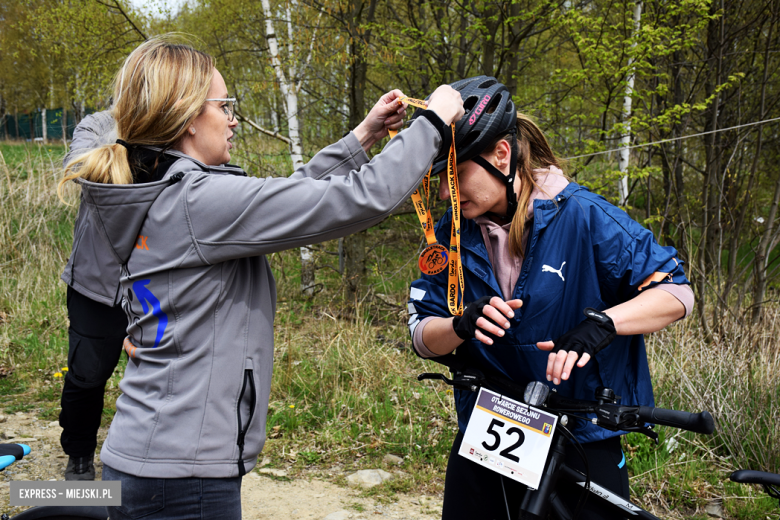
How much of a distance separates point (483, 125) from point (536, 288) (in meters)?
0.59

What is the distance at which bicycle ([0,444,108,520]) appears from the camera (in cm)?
222

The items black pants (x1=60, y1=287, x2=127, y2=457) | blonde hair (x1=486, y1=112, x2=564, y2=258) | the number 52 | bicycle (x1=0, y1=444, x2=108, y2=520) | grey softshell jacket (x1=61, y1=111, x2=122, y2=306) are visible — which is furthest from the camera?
black pants (x1=60, y1=287, x2=127, y2=457)

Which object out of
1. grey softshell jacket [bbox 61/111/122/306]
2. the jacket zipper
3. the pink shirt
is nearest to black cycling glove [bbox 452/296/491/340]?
the pink shirt

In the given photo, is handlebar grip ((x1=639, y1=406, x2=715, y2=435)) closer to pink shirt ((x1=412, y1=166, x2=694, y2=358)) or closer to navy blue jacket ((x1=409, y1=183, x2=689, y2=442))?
navy blue jacket ((x1=409, y1=183, x2=689, y2=442))

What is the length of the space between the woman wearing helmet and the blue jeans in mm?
883

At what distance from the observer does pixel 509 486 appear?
2.14 metres

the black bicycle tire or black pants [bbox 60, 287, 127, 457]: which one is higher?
black pants [bbox 60, 287, 127, 457]

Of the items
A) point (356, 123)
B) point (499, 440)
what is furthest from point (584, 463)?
point (356, 123)

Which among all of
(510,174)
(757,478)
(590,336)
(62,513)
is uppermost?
(510,174)

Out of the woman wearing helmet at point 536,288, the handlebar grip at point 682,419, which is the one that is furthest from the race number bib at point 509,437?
the handlebar grip at point 682,419

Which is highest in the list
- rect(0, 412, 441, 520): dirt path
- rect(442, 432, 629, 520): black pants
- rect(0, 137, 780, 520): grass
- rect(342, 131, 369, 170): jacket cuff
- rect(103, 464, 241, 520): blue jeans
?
rect(342, 131, 369, 170): jacket cuff

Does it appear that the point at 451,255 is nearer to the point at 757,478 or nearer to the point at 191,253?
the point at 191,253

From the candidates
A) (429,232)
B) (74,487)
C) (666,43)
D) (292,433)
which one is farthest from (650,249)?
(666,43)

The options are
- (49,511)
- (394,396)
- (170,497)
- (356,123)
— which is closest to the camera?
(170,497)
